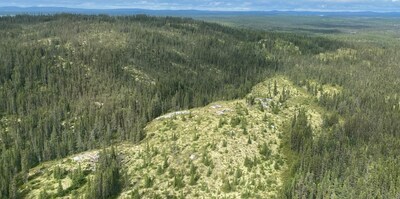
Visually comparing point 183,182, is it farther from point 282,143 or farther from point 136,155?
point 282,143

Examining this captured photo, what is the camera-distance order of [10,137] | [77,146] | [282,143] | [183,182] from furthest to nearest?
[10,137], [77,146], [282,143], [183,182]

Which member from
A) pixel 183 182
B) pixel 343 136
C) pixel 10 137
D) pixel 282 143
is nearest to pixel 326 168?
pixel 282 143

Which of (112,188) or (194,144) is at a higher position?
(194,144)

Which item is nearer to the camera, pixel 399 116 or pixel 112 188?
pixel 112 188

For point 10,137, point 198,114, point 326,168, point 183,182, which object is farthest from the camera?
point 10,137

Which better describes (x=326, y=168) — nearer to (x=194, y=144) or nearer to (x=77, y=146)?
(x=194, y=144)

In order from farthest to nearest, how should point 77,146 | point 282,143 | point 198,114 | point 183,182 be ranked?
point 77,146, point 198,114, point 282,143, point 183,182

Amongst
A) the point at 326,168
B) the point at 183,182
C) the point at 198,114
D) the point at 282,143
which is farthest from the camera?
the point at 198,114

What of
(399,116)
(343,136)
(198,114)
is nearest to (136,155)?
(198,114)

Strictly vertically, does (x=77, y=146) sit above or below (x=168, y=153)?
below
